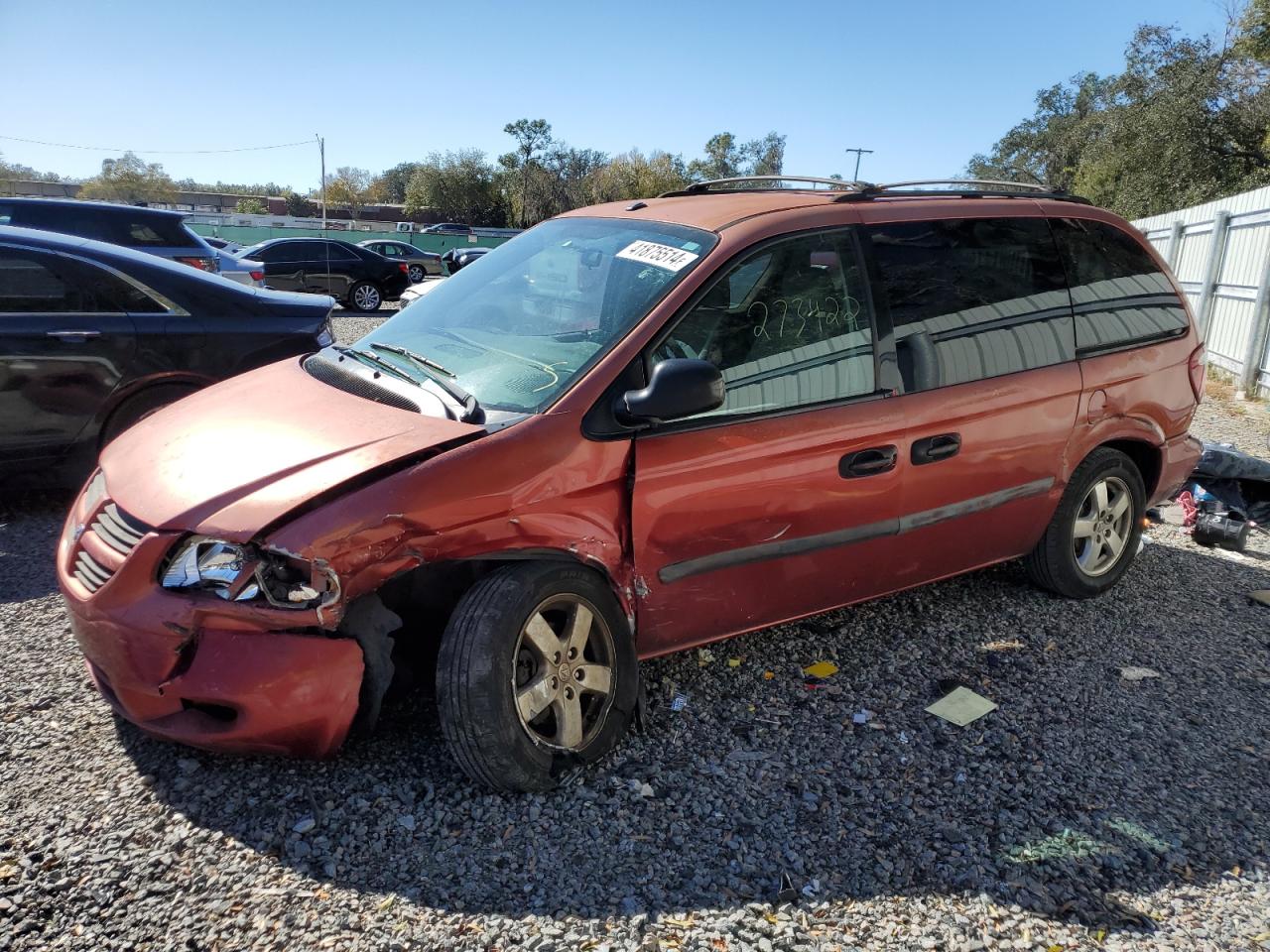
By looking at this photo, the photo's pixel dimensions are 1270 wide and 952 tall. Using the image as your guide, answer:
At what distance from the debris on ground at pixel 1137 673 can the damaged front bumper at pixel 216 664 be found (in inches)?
123

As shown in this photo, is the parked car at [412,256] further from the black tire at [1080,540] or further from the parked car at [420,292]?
the black tire at [1080,540]

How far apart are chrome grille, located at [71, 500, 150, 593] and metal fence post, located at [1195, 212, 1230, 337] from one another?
41.0 ft

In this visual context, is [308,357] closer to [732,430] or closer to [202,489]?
[202,489]

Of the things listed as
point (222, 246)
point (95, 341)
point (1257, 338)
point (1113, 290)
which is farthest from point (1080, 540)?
point (222, 246)

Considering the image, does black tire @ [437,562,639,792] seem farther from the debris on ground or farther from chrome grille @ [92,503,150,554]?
the debris on ground

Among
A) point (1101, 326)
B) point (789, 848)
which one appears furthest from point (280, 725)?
Answer: point (1101, 326)

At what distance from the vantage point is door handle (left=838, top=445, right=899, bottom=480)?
345 cm

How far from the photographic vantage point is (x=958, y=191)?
166 inches

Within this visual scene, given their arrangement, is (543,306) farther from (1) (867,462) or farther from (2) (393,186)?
(2) (393,186)

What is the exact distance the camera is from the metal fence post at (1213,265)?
38.6 feet

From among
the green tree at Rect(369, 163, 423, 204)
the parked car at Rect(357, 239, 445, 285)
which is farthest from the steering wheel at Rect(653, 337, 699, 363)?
the green tree at Rect(369, 163, 423, 204)

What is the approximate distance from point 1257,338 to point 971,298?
27.9 feet

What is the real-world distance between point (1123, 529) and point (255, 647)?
13.5 feet

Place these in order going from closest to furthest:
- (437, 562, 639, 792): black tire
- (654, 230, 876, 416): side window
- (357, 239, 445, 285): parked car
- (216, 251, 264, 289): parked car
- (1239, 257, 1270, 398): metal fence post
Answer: (437, 562, 639, 792): black tire → (654, 230, 876, 416): side window → (1239, 257, 1270, 398): metal fence post → (216, 251, 264, 289): parked car → (357, 239, 445, 285): parked car
